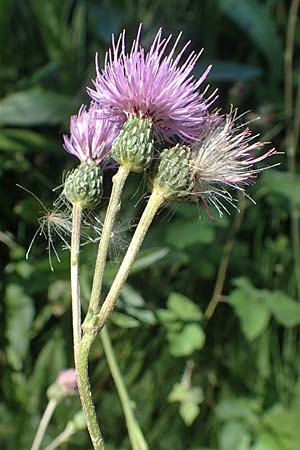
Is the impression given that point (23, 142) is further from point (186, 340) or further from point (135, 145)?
point (135, 145)

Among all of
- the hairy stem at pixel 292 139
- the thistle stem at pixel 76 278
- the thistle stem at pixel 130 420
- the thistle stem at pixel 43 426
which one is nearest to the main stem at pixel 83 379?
the thistle stem at pixel 76 278

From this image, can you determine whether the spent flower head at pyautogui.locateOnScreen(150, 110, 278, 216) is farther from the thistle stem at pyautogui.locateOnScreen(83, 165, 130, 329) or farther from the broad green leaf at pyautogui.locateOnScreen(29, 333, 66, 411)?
the broad green leaf at pyautogui.locateOnScreen(29, 333, 66, 411)

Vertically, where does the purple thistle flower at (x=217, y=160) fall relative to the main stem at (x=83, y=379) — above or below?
above

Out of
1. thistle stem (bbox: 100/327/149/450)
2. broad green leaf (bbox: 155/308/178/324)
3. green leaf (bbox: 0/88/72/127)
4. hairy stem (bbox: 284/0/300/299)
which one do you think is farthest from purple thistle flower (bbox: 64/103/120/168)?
hairy stem (bbox: 284/0/300/299)

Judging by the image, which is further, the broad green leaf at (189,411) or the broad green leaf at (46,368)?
the broad green leaf at (46,368)

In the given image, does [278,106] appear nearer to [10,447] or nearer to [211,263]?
[211,263]

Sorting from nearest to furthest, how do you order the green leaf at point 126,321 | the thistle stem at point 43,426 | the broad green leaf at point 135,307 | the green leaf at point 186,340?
1. the thistle stem at point 43,426
2. the green leaf at point 126,321
3. the broad green leaf at point 135,307
4. the green leaf at point 186,340

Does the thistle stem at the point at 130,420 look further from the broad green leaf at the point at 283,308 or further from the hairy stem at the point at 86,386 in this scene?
the broad green leaf at the point at 283,308
